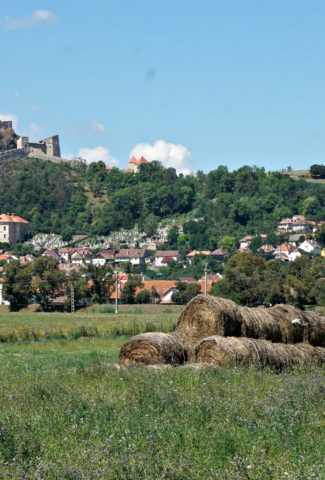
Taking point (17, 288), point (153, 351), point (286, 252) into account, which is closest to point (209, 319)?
point (153, 351)

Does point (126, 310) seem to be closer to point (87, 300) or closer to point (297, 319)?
point (87, 300)

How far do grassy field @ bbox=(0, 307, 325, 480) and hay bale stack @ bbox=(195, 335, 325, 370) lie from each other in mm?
1173

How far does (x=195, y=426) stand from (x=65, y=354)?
16509mm

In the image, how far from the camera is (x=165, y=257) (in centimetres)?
18212

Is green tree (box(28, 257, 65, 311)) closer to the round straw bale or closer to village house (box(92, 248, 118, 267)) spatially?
the round straw bale

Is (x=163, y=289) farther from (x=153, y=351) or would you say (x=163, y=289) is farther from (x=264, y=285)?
(x=153, y=351)

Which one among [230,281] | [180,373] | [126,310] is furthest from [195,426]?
[230,281]

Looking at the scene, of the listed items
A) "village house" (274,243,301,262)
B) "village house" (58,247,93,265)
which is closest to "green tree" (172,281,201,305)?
"village house" (274,243,301,262)

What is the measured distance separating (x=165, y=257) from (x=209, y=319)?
157255 millimetres

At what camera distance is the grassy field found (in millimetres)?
12039

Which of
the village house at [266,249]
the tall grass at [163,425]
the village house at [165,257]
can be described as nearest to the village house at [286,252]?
the village house at [266,249]

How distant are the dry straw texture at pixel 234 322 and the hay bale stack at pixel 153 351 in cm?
107

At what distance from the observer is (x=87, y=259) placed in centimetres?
18288

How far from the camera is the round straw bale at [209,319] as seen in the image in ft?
81.5
